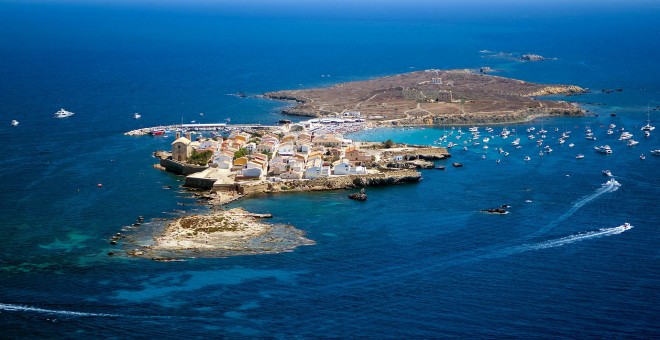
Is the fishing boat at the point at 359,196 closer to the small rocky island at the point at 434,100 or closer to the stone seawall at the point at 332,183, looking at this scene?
the stone seawall at the point at 332,183

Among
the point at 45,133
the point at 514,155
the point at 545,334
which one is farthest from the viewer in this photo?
the point at 45,133

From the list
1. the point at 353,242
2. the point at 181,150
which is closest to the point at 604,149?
the point at 353,242

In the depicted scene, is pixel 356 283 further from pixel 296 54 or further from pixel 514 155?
pixel 296 54

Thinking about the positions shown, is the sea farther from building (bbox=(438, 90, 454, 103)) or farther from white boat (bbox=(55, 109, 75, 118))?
building (bbox=(438, 90, 454, 103))

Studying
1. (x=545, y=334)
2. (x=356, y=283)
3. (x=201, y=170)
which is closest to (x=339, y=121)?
(x=201, y=170)

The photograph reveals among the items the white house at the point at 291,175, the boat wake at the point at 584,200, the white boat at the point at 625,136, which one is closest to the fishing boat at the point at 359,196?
the white house at the point at 291,175
